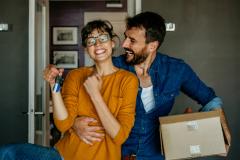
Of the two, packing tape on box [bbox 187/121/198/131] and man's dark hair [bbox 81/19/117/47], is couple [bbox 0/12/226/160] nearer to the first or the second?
man's dark hair [bbox 81/19/117/47]

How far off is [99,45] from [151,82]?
47 cm

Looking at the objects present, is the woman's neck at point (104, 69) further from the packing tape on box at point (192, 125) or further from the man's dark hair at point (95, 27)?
the packing tape on box at point (192, 125)

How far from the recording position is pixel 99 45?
156 centimetres

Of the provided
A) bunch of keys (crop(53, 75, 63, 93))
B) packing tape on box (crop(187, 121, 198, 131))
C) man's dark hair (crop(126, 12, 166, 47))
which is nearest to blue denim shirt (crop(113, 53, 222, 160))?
man's dark hair (crop(126, 12, 166, 47))

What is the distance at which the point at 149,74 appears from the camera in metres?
1.96

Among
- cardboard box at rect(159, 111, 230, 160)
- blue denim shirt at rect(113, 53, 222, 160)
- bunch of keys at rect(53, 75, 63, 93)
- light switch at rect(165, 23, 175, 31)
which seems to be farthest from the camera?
light switch at rect(165, 23, 175, 31)

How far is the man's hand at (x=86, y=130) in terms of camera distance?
57.9 inches

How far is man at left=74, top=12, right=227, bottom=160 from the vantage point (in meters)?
1.85

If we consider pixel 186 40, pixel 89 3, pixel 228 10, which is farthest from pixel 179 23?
pixel 89 3

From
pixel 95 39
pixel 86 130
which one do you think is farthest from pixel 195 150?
pixel 95 39

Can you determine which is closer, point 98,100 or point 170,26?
point 98,100

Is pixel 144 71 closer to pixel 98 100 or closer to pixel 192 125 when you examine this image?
pixel 192 125

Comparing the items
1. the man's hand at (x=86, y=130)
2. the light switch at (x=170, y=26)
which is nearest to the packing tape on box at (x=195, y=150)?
the man's hand at (x=86, y=130)

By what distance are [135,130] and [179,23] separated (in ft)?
8.16
